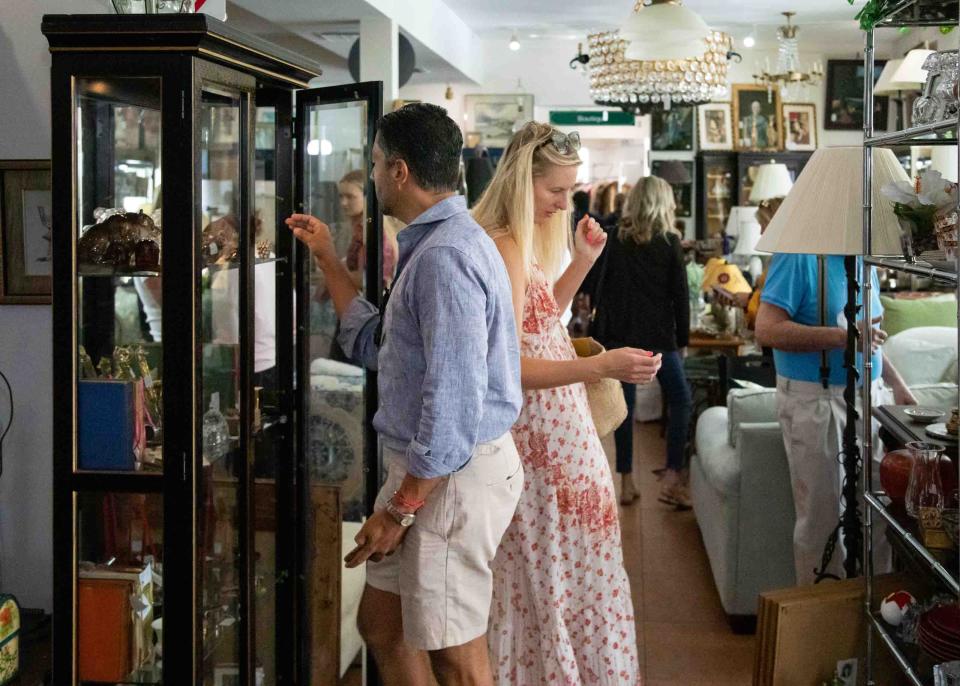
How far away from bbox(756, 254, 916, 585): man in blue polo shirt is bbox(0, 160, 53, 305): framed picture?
7.37ft

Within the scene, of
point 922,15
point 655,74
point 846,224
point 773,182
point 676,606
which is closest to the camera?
point 922,15

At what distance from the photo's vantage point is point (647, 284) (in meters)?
5.75

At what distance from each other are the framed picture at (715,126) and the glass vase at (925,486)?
9.39 m

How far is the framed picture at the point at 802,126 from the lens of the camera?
11.5 metres

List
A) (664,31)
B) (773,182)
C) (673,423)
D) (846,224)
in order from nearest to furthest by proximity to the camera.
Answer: (846,224)
(664,31)
(673,423)
(773,182)

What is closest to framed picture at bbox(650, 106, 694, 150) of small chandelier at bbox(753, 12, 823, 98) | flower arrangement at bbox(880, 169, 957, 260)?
small chandelier at bbox(753, 12, 823, 98)

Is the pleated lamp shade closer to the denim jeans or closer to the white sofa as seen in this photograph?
the white sofa

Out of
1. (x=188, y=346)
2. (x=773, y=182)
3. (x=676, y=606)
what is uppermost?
(x=773, y=182)

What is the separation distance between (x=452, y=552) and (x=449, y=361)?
434 mm

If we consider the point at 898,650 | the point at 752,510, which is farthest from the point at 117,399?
the point at 752,510

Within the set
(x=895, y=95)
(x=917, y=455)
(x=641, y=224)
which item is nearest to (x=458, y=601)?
(x=917, y=455)

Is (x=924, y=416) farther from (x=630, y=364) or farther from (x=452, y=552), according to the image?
(x=452, y=552)

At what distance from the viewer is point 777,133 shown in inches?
456

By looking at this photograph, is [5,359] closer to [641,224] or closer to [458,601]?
[458,601]
